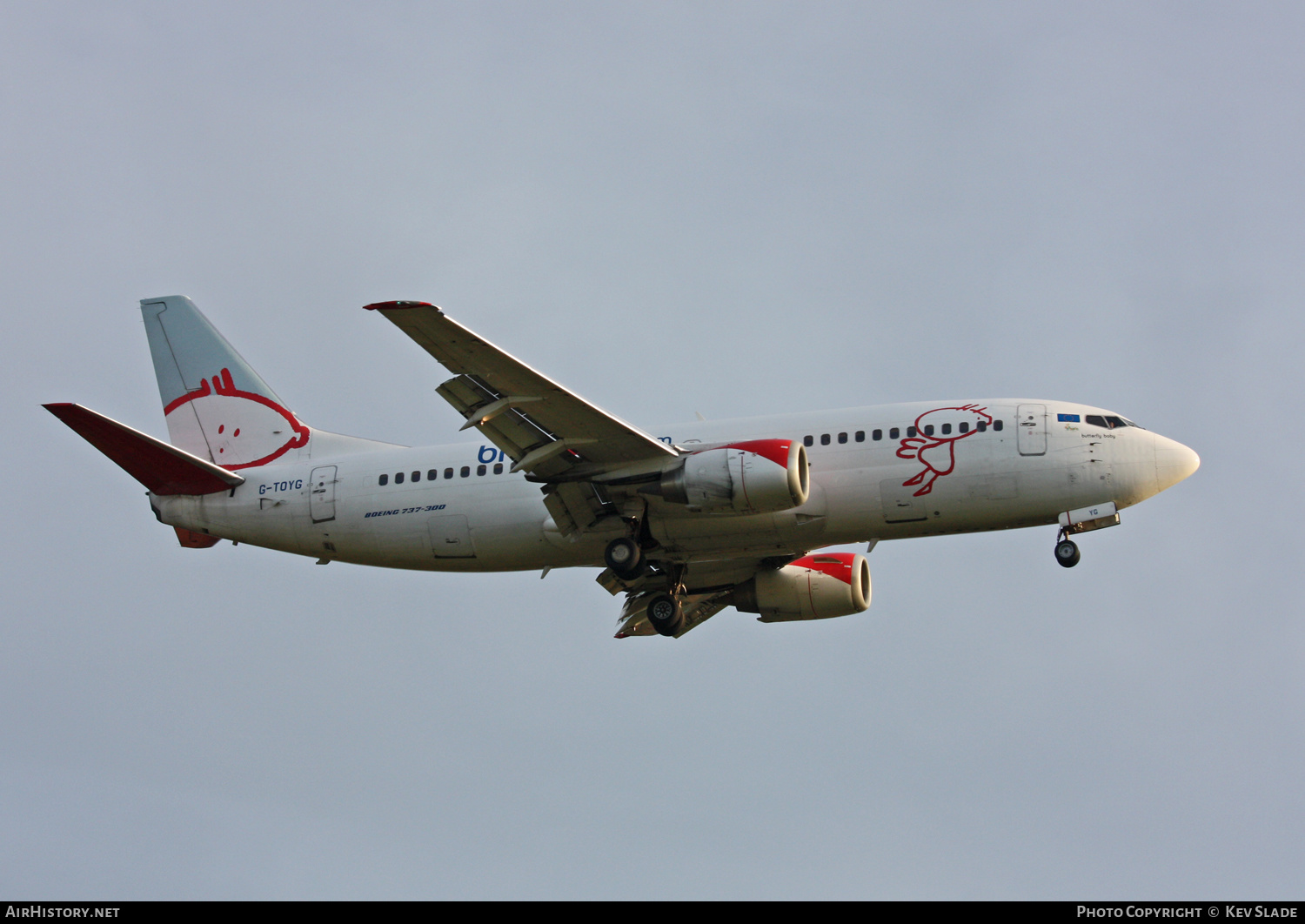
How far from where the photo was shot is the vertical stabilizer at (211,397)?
41031mm

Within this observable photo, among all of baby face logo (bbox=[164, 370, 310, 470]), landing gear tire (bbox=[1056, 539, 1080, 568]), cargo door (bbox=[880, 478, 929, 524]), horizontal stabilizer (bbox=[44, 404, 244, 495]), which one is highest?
baby face logo (bbox=[164, 370, 310, 470])

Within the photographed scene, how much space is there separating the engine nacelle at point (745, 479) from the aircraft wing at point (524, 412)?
963 millimetres

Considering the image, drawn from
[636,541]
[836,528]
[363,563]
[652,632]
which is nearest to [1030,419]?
[836,528]

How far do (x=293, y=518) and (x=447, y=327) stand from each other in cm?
1044

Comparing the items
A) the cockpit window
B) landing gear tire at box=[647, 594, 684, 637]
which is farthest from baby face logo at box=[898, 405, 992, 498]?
landing gear tire at box=[647, 594, 684, 637]

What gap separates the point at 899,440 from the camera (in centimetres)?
3431

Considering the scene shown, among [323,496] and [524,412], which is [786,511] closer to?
[524,412]

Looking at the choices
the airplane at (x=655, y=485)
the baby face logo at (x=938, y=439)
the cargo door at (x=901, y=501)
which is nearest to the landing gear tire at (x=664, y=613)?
the airplane at (x=655, y=485)

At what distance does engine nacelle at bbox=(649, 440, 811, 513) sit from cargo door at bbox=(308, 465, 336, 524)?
386 inches

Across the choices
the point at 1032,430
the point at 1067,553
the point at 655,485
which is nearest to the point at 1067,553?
the point at 1067,553

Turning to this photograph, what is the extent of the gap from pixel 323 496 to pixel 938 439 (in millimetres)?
16301

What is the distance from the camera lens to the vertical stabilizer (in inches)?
1615

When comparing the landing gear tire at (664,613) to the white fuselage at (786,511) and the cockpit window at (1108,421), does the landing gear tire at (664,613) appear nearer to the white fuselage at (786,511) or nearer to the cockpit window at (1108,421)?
the white fuselage at (786,511)

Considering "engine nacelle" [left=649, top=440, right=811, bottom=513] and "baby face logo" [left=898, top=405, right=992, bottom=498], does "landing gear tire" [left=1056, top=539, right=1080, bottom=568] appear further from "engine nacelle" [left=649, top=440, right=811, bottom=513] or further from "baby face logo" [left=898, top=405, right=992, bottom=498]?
"engine nacelle" [left=649, top=440, right=811, bottom=513]
